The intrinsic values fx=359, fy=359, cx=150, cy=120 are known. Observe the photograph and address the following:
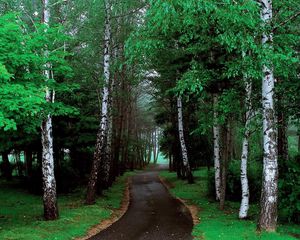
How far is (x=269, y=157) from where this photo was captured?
12.3 metres

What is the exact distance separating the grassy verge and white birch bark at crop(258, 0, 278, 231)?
22.0ft

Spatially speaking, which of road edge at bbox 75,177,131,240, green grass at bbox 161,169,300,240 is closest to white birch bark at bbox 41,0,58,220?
road edge at bbox 75,177,131,240

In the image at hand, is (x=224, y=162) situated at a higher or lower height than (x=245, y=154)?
lower

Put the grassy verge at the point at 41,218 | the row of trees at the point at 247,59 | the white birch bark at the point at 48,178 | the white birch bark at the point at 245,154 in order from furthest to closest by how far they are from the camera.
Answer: the white birch bark at the point at 48,178
the white birch bark at the point at 245,154
the grassy verge at the point at 41,218
the row of trees at the point at 247,59

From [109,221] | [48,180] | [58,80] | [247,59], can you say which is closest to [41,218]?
[48,180]

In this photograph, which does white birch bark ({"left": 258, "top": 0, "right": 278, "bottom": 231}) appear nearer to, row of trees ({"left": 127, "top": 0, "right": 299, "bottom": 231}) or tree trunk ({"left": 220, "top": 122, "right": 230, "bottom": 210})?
row of trees ({"left": 127, "top": 0, "right": 299, "bottom": 231})

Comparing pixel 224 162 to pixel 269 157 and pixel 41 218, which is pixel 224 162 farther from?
pixel 41 218

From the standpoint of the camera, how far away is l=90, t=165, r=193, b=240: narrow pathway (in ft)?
43.6

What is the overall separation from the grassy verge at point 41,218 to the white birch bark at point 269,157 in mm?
6718

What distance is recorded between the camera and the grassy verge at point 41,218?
12.8 m

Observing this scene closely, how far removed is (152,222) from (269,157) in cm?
633

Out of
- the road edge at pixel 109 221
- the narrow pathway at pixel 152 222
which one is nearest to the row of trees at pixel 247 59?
the narrow pathway at pixel 152 222

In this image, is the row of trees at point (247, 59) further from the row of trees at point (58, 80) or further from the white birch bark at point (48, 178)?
the white birch bark at point (48, 178)

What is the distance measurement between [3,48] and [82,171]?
995 inches
